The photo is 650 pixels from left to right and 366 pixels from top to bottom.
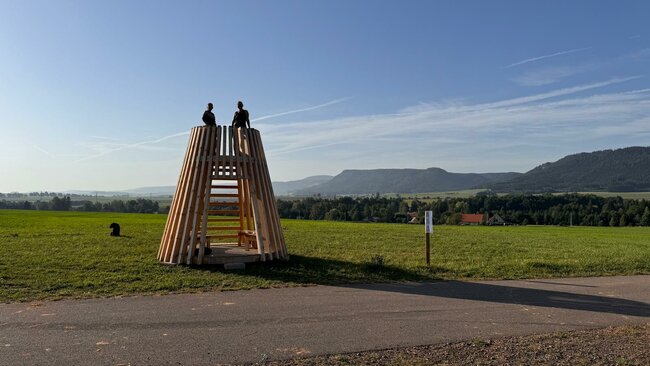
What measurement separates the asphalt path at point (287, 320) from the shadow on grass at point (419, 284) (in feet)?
0.14

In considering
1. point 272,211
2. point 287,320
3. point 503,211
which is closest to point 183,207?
point 272,211

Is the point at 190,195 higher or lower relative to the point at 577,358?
higher

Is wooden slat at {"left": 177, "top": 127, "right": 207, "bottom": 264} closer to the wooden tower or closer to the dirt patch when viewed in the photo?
the wooden tower

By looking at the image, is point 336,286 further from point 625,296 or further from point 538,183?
point 538,183

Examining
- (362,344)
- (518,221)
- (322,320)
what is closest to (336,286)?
(322,320)

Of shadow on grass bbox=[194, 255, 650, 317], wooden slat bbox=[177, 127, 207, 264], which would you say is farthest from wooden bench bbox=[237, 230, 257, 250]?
wooden slat bbox=[177, 127, 207, 264]

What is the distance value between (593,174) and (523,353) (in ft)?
590

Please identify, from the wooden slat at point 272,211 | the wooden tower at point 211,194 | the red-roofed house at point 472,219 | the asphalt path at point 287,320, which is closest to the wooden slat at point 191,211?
the wooden tower at point 211,194

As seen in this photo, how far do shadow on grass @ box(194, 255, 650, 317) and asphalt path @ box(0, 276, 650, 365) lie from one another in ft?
0.14

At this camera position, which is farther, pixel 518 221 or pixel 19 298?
pixel 518 221

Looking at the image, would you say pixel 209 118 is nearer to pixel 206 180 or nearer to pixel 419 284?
pixel 206 180

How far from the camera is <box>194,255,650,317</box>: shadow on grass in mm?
8753

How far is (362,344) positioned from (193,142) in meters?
8.10

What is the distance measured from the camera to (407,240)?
20000mm
